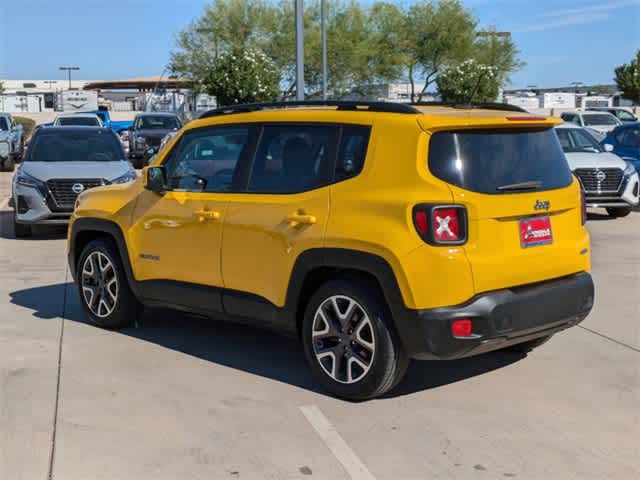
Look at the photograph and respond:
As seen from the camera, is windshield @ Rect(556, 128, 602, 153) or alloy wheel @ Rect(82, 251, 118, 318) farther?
windshield @ Rect(556, 128, 602, 153)

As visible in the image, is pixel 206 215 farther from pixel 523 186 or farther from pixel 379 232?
pixel 523 186

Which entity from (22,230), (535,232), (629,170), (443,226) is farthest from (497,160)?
(629,170)

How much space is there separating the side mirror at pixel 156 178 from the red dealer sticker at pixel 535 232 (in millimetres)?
2713

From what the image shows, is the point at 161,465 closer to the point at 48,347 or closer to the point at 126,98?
the point at 48,347

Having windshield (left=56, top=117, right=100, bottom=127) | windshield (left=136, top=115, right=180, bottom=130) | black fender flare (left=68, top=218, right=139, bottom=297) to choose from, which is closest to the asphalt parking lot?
black fender flare (left=68, top=218, right=139, bottom=297)

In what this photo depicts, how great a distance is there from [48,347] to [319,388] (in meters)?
2.31

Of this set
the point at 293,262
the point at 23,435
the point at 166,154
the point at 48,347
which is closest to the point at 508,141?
the point at 293,262

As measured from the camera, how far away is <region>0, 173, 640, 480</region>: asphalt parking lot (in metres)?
4.39

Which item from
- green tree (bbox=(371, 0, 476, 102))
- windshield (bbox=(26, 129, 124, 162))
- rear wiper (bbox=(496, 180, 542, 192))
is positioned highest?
green tree (bbox=(371, 0, 476, 102))

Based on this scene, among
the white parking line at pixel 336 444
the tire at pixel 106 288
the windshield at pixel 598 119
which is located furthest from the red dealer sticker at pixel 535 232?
the windshield at pixel 598 119

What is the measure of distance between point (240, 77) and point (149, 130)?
1280cm

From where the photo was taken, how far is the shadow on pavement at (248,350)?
19.1ft

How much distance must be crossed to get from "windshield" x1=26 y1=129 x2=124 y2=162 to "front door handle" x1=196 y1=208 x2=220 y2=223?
733cm

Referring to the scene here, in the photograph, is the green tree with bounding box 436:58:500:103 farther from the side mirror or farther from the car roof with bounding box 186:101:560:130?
the car roof with bounding box 186:101:560:130
